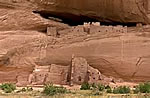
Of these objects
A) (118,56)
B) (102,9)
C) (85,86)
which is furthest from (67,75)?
(102,9)

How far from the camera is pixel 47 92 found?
969cm

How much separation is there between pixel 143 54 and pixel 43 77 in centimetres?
353

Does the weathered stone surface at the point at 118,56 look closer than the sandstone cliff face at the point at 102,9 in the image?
Yes

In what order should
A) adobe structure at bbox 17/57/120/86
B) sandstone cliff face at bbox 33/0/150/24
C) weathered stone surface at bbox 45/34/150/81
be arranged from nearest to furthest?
adobe structure at bbox 17/57/120/86
weathered stone surface at bbox 45/34/150/81
sandstone cliff face at bbox 33/0/150/24

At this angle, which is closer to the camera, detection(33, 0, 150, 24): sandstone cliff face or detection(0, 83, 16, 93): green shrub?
detection(0, 83, 16, 93): green shrub

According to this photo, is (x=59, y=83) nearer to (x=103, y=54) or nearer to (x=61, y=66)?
(x=61, y=66)

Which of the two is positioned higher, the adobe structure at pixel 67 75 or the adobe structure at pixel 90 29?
the adobe structure at pixel 90 29

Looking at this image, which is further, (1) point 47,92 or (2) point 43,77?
(2) point 43,77

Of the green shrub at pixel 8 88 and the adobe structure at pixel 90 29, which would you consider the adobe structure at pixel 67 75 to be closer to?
the green shrub at pixel 8 88

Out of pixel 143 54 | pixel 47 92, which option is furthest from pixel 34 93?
pixel 143 54

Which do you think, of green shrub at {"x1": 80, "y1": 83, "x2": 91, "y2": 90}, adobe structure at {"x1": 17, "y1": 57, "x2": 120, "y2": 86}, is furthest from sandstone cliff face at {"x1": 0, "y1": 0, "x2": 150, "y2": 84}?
green shrub at {"x1": 80, "y1": 83, "x2": 91, "y2": 90}

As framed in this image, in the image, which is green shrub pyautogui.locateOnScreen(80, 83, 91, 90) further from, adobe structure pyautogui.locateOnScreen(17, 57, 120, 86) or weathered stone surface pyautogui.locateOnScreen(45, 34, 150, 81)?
weathered stone surface pyautogui.locateOnScreen(45, 34, 150, 81)

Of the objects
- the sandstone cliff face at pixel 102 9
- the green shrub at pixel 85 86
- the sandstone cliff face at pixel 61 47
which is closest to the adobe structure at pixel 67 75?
the sandstone cliff face at pixel 61 47

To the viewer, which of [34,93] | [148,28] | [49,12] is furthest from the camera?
Result: [49,12]
